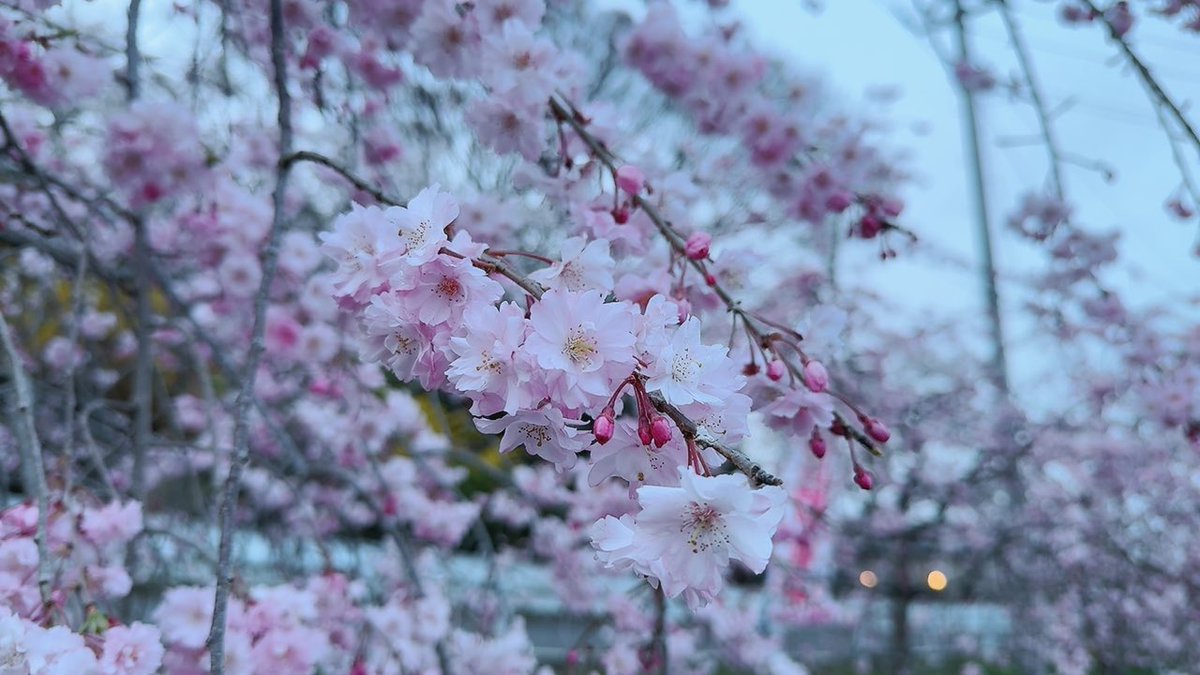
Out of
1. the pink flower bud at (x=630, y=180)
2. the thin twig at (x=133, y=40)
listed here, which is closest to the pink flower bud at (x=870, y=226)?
the pink flower bud at (x=630, y=180)

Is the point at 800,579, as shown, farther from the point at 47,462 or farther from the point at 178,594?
the point at 47,462

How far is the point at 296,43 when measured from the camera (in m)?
2.08

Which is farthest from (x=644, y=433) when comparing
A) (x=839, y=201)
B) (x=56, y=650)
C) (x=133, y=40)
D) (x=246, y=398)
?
(x=839, y=201)

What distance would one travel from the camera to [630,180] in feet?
4.06

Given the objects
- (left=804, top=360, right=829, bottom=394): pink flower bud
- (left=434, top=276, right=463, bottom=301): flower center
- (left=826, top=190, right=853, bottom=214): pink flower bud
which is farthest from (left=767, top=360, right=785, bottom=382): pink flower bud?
(left=826, top=190, right=853, bottom=214): pink flower bud

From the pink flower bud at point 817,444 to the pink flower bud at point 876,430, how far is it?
2.3 inches

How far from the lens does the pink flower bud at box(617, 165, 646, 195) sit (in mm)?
1235

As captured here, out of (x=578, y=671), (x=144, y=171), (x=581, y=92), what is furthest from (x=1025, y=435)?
(x=144, y=171)

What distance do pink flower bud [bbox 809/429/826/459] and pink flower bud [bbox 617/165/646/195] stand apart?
0.42m

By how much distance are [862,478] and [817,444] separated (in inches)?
5.1

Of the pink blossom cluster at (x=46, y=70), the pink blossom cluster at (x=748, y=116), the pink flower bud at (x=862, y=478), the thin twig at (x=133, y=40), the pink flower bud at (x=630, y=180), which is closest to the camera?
the pink flower bud at (x=862, y=478)

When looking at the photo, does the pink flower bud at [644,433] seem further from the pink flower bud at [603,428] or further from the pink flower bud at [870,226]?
the pink flower bud at [870,226]

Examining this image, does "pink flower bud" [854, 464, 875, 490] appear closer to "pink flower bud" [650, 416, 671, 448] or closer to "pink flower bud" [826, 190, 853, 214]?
"pink flower bud" [650, 416, 671, 448]

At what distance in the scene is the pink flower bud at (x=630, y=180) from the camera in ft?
4.05
